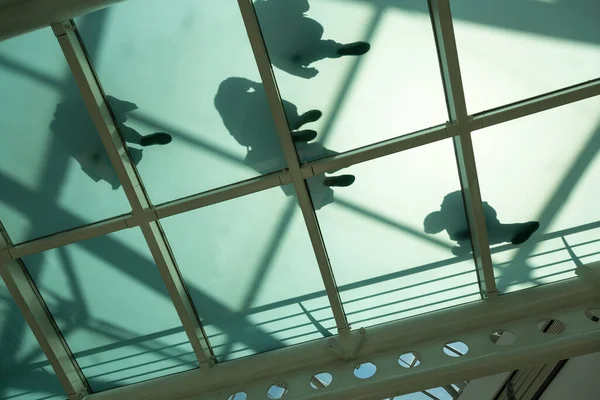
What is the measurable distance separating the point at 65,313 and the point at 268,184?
169 inches

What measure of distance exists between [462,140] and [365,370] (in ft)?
12.1

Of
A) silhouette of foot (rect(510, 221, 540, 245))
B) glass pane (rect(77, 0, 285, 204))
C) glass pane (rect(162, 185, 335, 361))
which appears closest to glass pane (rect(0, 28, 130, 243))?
glass pane (rect(77, 0, 285, 204))

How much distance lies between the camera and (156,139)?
898 cm

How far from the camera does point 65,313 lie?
10.5 metres

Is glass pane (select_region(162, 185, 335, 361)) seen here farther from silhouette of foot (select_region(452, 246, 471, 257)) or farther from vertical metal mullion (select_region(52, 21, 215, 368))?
silhouette of foot (select_region(452, 246, 471, 257))

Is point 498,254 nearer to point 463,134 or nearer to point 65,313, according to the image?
point 463,134

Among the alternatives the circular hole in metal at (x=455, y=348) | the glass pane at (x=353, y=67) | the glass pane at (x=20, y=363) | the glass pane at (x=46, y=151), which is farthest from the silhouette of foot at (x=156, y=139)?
the circular hole in metal at (x=455, y=348)

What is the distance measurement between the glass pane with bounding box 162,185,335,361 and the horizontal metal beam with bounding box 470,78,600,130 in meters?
2.93

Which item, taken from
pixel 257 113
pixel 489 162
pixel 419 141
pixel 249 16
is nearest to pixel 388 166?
pixel 419 141

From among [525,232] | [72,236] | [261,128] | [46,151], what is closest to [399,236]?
[525,232]

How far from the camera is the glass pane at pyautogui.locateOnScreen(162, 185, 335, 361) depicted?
964 cm

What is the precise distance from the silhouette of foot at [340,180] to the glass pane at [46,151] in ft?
10.1

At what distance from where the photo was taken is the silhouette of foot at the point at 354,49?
27.7 ft

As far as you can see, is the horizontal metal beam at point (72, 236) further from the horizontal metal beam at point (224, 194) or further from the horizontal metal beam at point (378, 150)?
the horizontal metal beam at point (378, 150)
